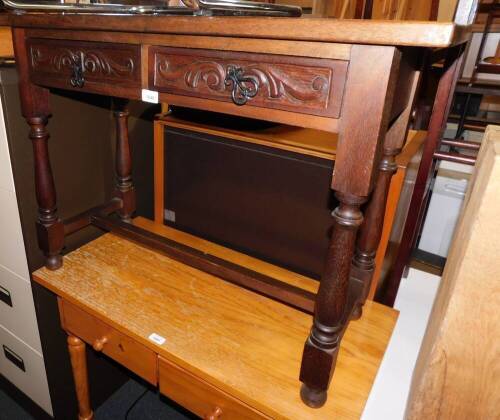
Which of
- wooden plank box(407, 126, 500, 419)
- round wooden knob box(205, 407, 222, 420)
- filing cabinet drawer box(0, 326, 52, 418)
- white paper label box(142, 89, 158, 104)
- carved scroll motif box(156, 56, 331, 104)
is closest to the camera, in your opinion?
wooden plank box(407, 126, 500, 419)

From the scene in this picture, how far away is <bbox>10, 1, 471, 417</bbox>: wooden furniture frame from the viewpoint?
0.53 meters

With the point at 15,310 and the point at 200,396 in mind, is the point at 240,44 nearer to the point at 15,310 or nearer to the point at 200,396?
the point at 200,396

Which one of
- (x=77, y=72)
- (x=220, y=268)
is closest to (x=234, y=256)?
(x=220, y=268)

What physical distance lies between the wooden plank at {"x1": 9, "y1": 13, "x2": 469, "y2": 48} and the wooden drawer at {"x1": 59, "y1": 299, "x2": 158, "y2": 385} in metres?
0.68

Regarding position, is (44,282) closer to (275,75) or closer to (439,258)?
(275,75)

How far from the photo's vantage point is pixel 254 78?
2.00 feet

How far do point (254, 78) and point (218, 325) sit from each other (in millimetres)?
583

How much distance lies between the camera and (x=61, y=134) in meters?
1.06

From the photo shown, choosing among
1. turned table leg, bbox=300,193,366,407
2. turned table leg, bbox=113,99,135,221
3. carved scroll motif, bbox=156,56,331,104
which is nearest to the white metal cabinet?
turned table leg, bbox=113,99,135,221

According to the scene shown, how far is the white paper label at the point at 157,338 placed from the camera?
2.86ft

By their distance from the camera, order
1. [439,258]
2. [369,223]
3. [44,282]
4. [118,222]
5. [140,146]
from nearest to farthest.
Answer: [369,223] → [44,282] → [118,222] → [140,146] → [439,258]

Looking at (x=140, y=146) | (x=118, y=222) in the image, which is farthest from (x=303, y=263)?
(x=140, y=146)

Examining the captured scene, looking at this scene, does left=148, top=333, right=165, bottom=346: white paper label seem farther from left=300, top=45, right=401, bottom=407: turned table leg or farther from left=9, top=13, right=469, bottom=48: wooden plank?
left=9, top=13, right=469, bottom=48: wooden plank

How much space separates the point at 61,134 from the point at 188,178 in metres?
0.37
